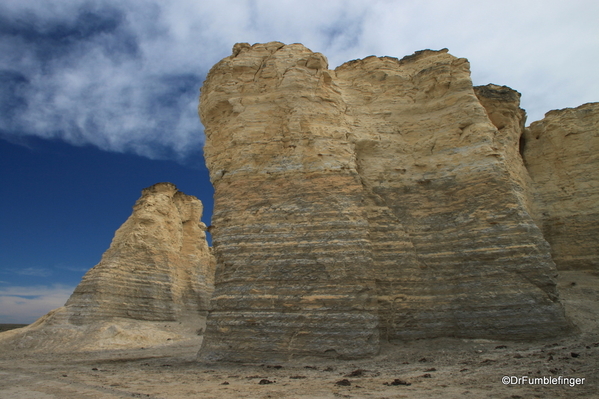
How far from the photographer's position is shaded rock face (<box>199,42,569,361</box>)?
7832mm

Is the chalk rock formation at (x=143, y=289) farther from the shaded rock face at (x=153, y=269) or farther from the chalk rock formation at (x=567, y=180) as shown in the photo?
the chalk rock formation at (x=567, y=180)

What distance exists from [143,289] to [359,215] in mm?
12855

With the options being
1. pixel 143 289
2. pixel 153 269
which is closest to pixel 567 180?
pixel 153 269

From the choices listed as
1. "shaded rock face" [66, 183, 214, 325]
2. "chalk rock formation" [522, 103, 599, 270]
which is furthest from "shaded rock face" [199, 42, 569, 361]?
"shaded rock face" [66, 183, 214, 325]

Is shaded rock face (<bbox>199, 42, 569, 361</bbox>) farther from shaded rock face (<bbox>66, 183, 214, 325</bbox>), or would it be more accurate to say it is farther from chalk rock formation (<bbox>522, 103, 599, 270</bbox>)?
shaded rock face (<bbox>66, 183, 214, 325</bbox>)

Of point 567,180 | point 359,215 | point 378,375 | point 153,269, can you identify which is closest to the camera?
point 378,375

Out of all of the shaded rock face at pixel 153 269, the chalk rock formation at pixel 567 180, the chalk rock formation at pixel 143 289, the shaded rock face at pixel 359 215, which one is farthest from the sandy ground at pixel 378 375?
the shaded rock face at pixel 153 269

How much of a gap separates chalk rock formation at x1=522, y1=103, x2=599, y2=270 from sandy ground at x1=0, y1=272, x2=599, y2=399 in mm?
3319

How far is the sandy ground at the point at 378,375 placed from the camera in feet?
14.6

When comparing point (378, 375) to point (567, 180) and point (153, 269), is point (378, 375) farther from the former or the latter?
point (153, 269)

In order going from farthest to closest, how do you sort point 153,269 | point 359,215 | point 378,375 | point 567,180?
point 153,269 → point 567,180 → point 359,215 → point 378,375

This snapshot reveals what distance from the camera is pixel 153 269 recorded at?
17984mm

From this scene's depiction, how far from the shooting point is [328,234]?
8469 millimetres

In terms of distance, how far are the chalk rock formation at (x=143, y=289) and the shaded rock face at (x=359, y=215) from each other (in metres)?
8.96
